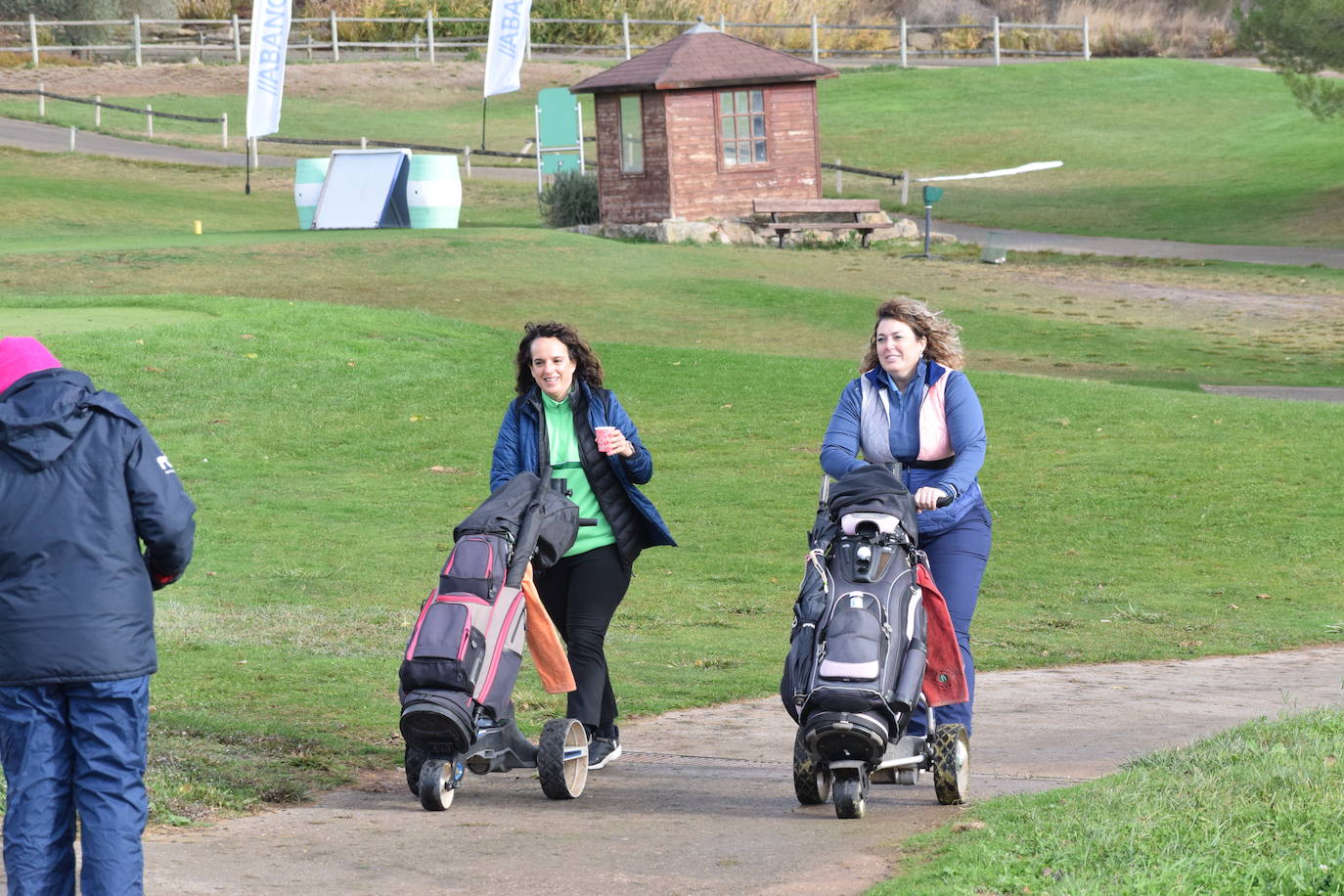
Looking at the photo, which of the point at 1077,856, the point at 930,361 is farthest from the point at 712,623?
the point at 1077,856

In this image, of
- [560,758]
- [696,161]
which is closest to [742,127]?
[696,161]

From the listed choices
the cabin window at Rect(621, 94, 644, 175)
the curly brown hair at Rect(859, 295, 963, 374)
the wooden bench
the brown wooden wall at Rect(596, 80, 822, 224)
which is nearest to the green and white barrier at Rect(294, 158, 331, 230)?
the brown wooden wall at Rect(596, 80, 822, 224)

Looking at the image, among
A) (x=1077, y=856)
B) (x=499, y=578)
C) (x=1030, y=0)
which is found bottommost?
(x=1077, y=856)

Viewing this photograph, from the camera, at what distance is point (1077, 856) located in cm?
475

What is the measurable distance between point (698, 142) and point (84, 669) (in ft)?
108

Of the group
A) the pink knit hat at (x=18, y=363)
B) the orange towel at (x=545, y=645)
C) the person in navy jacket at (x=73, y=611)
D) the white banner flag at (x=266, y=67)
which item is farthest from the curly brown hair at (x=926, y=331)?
the white banner flag at (x=266, y=67)

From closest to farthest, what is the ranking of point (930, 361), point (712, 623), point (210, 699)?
point (930, 361), point (210, 699), point (712, 623)

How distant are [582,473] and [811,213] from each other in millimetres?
30564

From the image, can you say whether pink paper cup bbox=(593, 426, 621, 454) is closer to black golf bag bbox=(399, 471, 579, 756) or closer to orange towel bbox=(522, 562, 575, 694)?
black golf bag bbox=(399, 471, 579, 756)

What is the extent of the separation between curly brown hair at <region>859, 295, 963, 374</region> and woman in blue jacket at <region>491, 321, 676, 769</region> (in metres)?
1.06

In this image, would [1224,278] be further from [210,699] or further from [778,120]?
[210,699]

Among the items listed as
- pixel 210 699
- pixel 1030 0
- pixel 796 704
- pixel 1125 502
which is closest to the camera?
pixel 796 704

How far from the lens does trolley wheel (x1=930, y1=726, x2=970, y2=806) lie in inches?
238

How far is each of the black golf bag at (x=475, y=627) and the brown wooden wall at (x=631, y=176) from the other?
98.9ft
